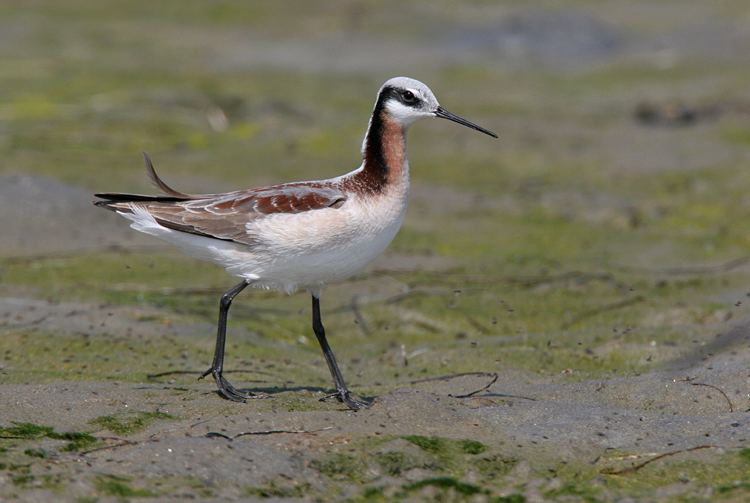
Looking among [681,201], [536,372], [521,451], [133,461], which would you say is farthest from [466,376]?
[681,201]

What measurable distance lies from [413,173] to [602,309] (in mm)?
5642

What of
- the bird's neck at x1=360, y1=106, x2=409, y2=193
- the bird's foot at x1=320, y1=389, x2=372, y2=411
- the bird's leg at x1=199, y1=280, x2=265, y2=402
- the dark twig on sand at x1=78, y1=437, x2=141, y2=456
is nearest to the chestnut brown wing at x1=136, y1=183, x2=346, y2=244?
the bird's neck at x1=360, y1=106, x2=409, y2=193

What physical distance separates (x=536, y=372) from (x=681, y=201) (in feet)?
20.6

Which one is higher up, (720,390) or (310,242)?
(310,242)

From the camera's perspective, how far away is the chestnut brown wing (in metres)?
7.51

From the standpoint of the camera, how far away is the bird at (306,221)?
7.42m

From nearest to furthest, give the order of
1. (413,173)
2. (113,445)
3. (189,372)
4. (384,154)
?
(113,445)
(384,154)
(189,372)
(413,173)

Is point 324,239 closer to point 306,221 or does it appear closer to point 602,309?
point 306,221

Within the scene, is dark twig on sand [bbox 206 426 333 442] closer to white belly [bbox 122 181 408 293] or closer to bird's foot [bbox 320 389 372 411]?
bird's foot [bbox 320 389 372 411]

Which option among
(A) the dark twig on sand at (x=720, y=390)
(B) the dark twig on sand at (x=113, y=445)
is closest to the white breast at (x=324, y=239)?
(B) the dark twig on sand at (x=113, y=445)

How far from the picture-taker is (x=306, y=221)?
24.2 ft

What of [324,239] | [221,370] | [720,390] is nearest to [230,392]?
[221,370]

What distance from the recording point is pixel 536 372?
8773mm

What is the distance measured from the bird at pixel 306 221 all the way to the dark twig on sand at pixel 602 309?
3.22 m
